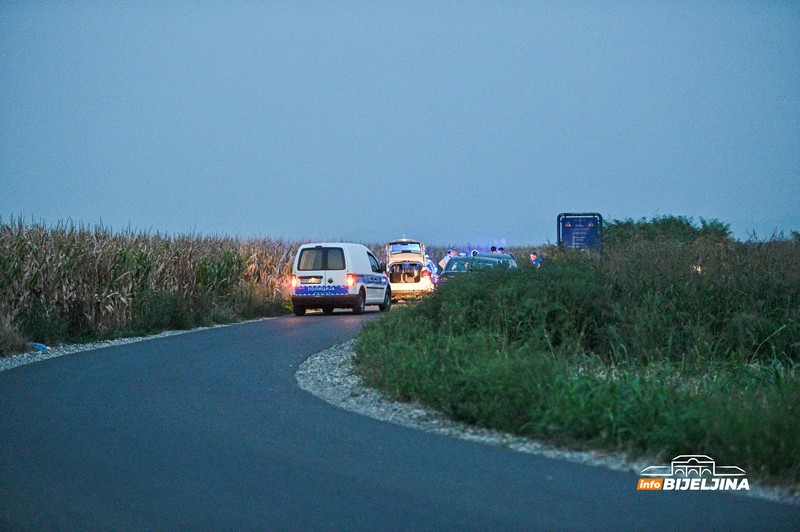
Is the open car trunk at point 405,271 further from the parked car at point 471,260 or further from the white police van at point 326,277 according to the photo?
the parked car at point 471,260

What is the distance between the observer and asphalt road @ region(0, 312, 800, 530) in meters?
5.91

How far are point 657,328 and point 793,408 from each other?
596cm

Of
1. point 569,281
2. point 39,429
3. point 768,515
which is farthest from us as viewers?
point 569,281

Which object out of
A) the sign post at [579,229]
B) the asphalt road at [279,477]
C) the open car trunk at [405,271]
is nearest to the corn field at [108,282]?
the open car trunk at [405,271]

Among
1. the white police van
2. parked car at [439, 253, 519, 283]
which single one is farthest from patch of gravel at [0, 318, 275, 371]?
parked car at [439, 253, 519, 283]

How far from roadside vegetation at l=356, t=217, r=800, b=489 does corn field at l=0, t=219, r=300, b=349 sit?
308 inches

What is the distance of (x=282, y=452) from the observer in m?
7.88

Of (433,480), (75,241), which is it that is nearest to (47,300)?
(75,241)

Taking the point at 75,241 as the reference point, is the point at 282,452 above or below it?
below

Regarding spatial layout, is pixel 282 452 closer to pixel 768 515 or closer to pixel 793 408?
pixel 768 515

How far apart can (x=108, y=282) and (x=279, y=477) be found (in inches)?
645

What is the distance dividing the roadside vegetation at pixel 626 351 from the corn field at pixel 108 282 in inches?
308

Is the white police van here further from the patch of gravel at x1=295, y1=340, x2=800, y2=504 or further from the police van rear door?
the patch of gravel at x1=295, y1=340, x2=800, y2=504

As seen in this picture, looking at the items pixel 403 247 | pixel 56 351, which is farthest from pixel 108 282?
pixel 403 247
